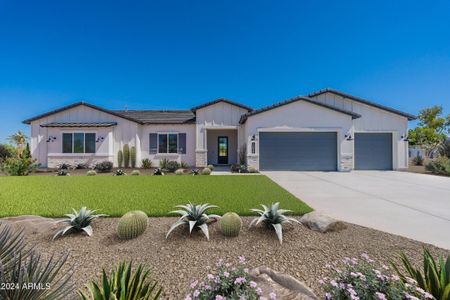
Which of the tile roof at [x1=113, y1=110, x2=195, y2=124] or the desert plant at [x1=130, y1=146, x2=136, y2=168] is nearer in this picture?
the desert plant at [x1=130, y1=146, x2=136, y2=168]

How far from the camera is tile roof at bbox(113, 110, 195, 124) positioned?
661 inches

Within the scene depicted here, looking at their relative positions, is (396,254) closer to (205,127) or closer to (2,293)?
(2,293)

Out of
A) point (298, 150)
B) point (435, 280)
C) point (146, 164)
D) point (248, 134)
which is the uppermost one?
point (248, 134)

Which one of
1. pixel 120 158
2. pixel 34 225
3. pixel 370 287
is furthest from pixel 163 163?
pixel 370 287

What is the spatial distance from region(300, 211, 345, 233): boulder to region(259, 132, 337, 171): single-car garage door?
33.8 feet

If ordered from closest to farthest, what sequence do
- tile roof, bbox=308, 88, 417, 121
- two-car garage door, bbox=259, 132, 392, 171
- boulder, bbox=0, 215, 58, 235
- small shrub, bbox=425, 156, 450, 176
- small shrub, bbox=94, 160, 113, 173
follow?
boulder, bbox=0, 215, 58, 235
small shrub, bbox=425, 156, 450, 176
small shrub, bbox=94, 160, 113, 173
two-car garage door, bbox=259, 132, 392, 171
tile roof, bbox=308, 88, 417, 121

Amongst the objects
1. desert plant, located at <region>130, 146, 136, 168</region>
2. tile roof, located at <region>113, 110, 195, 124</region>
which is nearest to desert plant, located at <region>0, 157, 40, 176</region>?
desert plant, located at <region>130, 146, 136, 168</region>

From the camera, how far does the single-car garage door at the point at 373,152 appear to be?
14.8 meters

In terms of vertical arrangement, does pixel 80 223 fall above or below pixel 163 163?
below

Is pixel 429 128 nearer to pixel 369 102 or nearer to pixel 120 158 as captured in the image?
pixel 369 102

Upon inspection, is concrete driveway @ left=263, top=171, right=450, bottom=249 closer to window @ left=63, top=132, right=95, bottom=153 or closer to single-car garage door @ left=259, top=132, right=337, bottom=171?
single-car garage door @ left=259, top=132, right=337, bottom=171

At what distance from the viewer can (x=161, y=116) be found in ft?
59.2

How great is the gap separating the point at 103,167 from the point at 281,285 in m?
15.0

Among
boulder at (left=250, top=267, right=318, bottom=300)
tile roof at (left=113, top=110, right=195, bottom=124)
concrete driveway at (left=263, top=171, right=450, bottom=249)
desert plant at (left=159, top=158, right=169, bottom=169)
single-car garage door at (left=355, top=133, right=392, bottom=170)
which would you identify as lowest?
boulder at (left=250, top=267, right=318, bottom=300)
